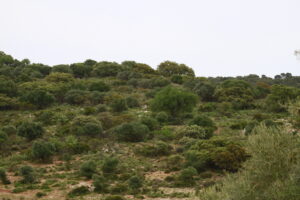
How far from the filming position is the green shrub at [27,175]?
23219mm

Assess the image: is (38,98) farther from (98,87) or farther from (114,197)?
(114,197)

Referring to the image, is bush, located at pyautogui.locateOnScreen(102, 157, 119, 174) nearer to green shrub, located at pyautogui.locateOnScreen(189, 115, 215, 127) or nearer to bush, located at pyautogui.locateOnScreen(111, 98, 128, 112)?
green shrub, located at pyautogui.locateOnScreen(189, 115, 215, 127)

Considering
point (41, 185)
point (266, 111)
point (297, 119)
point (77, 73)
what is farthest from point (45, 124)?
point (77, 73)

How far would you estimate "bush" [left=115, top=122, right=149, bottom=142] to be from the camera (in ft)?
108

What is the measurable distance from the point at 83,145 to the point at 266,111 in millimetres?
26266

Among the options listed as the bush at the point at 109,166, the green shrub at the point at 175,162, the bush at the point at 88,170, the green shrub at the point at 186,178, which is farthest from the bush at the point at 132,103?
the green shrub at the point at 186,178

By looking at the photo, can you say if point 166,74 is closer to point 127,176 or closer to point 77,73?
point 77,73

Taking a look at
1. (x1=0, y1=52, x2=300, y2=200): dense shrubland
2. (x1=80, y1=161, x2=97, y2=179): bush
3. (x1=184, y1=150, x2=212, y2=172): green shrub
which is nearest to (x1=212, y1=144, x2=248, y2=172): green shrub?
(x1=0, y1=52, x2=300, y2=200): dense shrubland

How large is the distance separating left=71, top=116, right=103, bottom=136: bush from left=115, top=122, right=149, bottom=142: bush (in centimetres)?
193

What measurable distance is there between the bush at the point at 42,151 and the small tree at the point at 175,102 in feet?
55.3

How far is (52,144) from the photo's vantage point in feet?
96.0

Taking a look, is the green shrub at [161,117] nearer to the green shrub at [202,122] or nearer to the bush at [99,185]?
the green shrub at [202,122]

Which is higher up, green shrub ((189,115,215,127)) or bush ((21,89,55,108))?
bush ((21,89,55,108))

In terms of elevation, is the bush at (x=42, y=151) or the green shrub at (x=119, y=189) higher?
the bush at (x=42, y=151)
